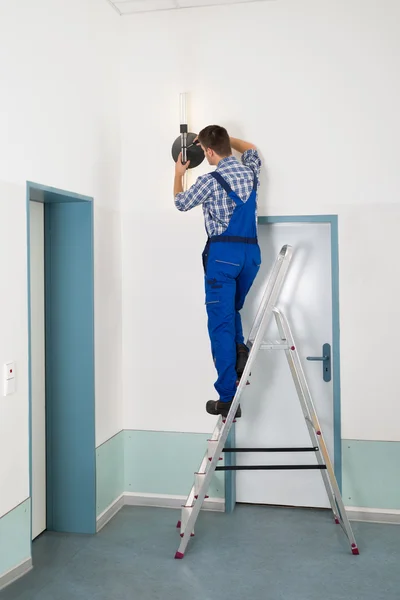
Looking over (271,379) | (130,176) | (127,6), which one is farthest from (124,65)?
(271,379)

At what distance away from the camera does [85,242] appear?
12.8ft

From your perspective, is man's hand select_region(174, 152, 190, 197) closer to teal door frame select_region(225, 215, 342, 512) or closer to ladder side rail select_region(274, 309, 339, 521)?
teal door frame select_region(225, 215, 342, 512)

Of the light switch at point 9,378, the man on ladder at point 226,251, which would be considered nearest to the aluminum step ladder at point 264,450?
the man on ladder at point 226,251

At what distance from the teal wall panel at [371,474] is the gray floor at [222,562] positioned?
16 centimetres

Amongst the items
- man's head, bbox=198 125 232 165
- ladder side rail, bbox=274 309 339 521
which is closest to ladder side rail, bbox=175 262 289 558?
ladder side rail, bbox=274 309 339 521

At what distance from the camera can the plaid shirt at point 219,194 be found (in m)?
3.62

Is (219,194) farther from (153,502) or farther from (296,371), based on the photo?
(153,502)

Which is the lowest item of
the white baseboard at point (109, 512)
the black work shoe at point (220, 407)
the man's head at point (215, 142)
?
the white baseboard at point (109, 512)

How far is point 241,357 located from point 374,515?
143 centimetres

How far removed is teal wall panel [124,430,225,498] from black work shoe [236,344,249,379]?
87cm

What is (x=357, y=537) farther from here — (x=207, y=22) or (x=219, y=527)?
(x=207, y=22)

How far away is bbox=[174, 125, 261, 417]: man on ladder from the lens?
141 inches

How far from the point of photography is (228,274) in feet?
11.8

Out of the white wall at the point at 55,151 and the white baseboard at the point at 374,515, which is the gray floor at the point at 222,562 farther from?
the white wall at the point at 55,151
